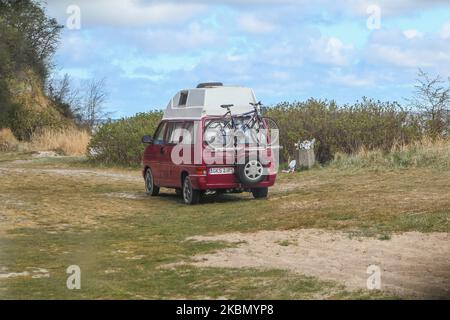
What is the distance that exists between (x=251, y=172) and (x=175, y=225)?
3.39 m

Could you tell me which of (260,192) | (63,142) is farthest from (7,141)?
(260,192)

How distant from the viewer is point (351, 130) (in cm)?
2797

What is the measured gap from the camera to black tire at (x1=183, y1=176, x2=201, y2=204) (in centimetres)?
1874

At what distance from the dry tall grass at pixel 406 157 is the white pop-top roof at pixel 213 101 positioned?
5.92 m

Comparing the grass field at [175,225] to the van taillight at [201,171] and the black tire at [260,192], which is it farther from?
the van taillight at [201,171]

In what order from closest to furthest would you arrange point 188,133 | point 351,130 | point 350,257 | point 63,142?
point 350,257, point 188,133, point 351,130, point 63,142

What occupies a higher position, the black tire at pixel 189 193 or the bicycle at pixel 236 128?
the bicycle at pixel 236 128

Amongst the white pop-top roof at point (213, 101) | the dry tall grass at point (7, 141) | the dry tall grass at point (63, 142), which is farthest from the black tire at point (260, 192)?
the dry tall grass at point (7, 141)

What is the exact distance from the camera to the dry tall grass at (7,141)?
147ft

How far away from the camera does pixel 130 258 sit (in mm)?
11750

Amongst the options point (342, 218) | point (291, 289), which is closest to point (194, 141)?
point (342, 218)

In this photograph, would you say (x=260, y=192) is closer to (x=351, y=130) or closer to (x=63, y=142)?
(x=351, y=130)
